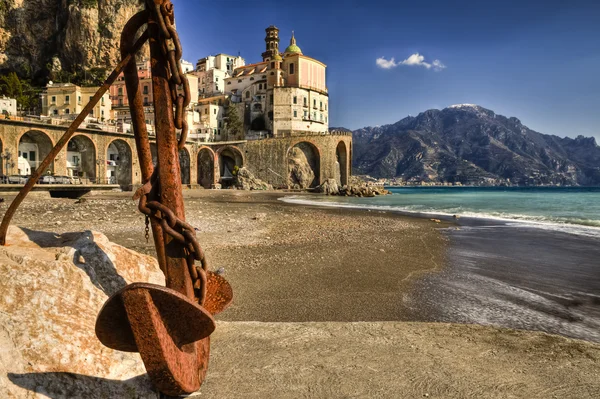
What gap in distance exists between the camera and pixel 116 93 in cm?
6944

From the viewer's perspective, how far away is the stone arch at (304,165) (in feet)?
211

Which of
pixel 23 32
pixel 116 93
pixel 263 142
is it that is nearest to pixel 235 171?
pixel 263 142

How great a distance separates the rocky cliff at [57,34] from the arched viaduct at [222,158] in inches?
1305

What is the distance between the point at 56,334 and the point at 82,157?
5135 centimetres

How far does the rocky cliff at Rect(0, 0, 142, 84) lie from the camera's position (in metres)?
71.1

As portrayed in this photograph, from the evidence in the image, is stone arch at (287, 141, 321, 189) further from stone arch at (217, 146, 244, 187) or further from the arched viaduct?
stone arch at (217, 146, 244, 187)

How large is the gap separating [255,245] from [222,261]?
2300 millimetres

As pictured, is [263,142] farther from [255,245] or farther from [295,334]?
[295,334]

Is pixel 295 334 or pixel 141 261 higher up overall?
pixel 141 261

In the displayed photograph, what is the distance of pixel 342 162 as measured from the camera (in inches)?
2721

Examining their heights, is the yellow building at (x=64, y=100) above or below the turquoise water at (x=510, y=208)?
above

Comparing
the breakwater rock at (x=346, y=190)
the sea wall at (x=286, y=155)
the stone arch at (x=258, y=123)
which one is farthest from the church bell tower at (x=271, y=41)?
the breakwater rock at (x=346, y=190)

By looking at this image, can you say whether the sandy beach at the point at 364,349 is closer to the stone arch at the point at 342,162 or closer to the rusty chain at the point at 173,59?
the rusty chain at the point at 173,59

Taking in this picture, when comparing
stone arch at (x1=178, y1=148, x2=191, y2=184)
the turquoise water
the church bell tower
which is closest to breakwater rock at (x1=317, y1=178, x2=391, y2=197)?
the turquoise water
